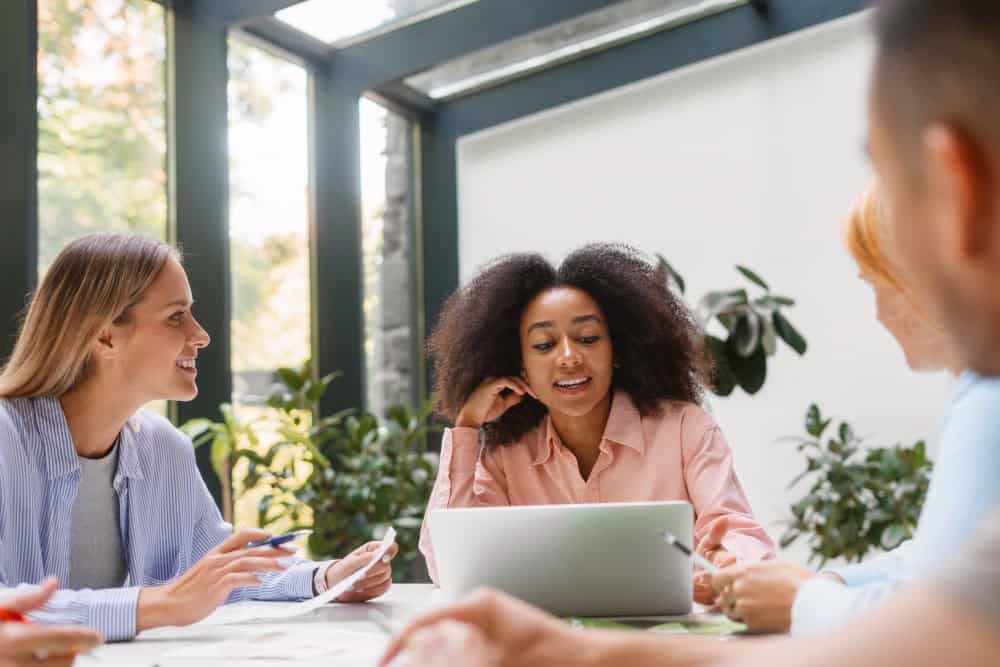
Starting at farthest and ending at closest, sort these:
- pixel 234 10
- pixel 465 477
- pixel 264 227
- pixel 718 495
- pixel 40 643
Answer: pixel 264 227 → pixel 234 10 → pixel 465 477 → pixel 718 495 → pixel 40 643

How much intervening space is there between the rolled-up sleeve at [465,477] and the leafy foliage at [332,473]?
5.04 ft

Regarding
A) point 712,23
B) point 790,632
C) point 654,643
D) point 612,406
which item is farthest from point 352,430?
point 654,643

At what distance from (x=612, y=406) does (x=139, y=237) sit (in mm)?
1110

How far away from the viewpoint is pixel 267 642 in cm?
139

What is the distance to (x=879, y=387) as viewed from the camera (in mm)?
4332

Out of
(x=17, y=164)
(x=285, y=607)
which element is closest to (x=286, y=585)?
(x=285, y=607)

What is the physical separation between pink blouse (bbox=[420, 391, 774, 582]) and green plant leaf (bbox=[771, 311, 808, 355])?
56.4 inches

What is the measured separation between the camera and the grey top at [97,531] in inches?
78.0

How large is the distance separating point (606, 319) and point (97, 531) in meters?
1.23

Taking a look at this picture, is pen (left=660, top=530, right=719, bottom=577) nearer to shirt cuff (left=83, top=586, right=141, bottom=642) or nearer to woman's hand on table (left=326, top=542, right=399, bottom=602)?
woman's hand on table (left=326, top=542, right=399, bottom=602)

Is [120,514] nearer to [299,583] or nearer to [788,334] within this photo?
[299,583]

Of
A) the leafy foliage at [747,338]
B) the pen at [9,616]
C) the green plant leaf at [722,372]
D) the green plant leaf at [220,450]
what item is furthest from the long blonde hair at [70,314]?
the green plant leaf at [722,372]

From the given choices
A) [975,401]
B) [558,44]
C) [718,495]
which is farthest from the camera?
[558,44]

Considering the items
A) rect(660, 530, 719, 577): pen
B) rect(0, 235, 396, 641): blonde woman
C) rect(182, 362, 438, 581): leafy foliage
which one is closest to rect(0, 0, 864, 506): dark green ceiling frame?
rect(182, 362, 438, 581): leafy foliage
